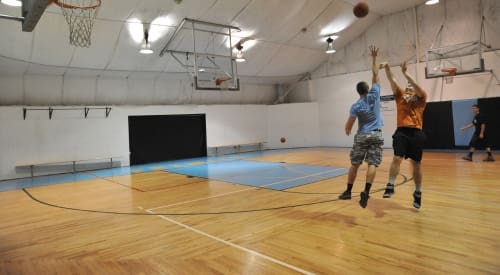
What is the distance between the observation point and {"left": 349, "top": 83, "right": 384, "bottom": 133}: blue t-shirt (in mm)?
4328

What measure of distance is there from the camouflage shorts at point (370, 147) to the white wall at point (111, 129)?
10232mm

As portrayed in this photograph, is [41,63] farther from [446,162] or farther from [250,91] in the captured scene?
[446,162]

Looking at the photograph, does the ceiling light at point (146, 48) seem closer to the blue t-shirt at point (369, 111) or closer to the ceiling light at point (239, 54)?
the ceiling light at point (239, 54)

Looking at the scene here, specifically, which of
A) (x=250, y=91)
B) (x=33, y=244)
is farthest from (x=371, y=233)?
(x=250, y=91)

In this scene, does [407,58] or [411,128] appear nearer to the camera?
[411,128]

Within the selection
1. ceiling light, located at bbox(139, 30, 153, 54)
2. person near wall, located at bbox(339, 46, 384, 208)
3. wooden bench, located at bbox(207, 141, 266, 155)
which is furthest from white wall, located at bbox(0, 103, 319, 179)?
person near wall, located at bbox(339, 46, 384, 208)

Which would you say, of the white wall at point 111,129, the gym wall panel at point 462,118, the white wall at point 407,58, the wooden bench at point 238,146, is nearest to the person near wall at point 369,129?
the gym wall panel at point 462,118

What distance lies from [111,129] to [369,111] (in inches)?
409

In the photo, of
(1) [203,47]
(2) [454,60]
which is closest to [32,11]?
(1) [203,47]

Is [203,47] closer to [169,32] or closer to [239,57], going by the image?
[239,57]

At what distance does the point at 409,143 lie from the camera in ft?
14.3

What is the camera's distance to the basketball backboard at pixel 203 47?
1073 cm

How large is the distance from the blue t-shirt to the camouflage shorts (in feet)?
0.27

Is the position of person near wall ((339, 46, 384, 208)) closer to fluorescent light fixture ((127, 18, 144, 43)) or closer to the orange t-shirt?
the orange t-shirt
